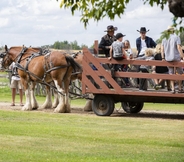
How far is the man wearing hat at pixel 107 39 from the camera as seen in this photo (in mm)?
22408

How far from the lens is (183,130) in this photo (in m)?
17.7

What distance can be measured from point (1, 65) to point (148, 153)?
13.3m

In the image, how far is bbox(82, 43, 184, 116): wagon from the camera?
67.3ft

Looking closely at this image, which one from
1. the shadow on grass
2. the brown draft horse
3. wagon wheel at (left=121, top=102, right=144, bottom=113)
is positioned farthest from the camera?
wagon wheel at (left=121, top=102, right=144, bottom=113)

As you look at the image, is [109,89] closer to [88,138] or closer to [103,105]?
[103,105]

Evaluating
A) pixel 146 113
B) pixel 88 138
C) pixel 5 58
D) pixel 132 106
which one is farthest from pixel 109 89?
pixel 88 138

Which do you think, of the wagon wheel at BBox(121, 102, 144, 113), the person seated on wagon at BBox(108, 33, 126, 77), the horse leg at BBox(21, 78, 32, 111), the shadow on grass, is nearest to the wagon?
the person seated on wagon at BBox(108, 33, 126, 77)

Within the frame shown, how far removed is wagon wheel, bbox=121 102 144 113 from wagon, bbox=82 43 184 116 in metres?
1.85

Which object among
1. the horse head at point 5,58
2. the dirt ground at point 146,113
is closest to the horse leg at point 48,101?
the dirt ground at point 146,113

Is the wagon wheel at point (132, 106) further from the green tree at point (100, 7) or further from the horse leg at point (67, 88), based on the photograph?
the green tree at point (100, 7)

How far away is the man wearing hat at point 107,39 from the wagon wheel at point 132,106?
2027mm

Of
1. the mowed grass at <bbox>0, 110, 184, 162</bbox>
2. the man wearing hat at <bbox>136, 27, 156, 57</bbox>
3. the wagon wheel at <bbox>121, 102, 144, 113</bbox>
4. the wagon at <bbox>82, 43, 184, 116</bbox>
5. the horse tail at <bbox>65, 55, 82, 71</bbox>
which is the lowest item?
the mowed grass at <bbox>0, 110, 184, 162</bbox>

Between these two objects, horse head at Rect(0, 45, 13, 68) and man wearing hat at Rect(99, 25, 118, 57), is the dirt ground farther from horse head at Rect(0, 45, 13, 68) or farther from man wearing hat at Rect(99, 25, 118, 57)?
man wearing hat at Rect(99, 25, 118, 57)

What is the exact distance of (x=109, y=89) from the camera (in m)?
21.3
